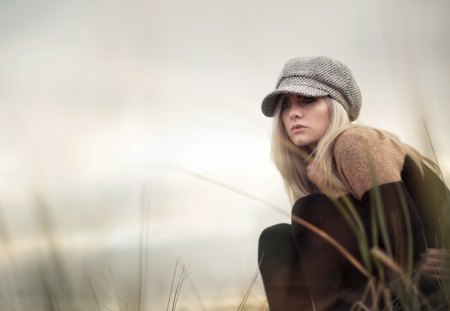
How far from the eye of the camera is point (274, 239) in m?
1.77

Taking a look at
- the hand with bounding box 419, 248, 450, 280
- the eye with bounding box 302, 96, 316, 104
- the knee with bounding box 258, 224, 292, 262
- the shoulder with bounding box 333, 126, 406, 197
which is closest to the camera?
the hand with bounding box 419, 248, 450, 280

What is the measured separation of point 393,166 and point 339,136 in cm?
20

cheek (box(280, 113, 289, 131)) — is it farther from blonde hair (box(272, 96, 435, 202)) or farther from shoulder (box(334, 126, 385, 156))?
shoulder (box(334, 126, 385, 156))

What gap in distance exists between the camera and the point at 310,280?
5.02 feet

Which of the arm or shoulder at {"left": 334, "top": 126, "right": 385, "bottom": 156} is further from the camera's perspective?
shoulder at {"left": 334, "top": 126, "right": 385, "bottom": 156}

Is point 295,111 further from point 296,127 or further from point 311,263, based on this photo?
point 311,263

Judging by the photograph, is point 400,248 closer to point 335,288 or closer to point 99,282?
point 335,288

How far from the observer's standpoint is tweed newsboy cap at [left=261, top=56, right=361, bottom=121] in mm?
1805

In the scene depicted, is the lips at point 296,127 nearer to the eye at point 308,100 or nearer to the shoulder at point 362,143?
the eye at point 308,100

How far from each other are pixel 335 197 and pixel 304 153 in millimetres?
580

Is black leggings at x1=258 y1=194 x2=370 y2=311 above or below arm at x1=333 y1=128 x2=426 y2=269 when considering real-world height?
below

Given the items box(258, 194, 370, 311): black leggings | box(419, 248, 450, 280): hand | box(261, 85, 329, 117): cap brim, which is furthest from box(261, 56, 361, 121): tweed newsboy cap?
box(419, 248, 450, 280): hand

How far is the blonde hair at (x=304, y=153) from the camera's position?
62.4 inches

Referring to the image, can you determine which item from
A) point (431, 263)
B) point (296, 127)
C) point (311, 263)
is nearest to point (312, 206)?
point (311, 263)
